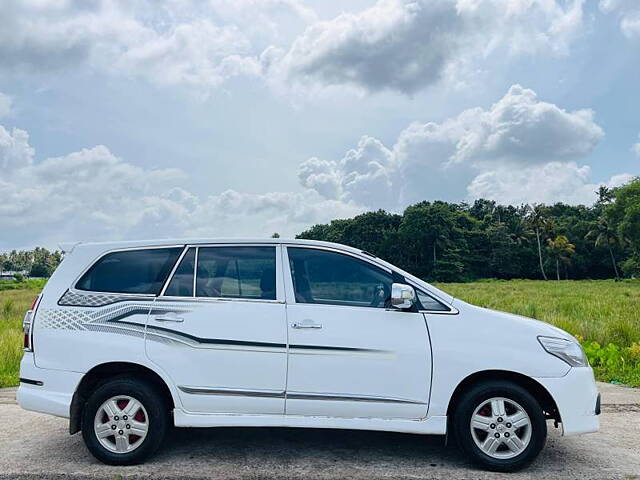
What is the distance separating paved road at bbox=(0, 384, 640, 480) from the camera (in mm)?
4418

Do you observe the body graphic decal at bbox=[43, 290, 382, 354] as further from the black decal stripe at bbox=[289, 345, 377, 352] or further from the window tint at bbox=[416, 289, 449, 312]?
the window tint at bbox=[416, 289, 449, 312]

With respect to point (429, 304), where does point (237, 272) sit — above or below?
above

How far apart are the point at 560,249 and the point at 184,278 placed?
81.4 metres

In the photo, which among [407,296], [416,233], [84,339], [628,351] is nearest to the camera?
[407,296]

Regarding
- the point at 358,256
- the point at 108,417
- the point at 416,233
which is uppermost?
the point at 416,233

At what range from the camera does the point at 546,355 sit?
4.55 m

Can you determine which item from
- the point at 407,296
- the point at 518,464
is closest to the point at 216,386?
the point at 407,296

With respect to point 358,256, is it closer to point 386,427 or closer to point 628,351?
point 386,427

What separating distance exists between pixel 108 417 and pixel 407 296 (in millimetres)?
2660

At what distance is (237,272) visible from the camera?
485cm

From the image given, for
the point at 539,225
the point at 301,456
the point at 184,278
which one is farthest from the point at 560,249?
the point at 184,278

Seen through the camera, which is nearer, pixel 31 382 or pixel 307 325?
pixel 307 325

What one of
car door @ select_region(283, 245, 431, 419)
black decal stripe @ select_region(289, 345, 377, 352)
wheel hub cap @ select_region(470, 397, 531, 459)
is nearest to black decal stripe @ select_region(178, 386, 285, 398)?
car door @ select_region(283, 245, 431, 419)

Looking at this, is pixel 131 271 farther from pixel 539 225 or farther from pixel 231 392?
pixel 539 225
